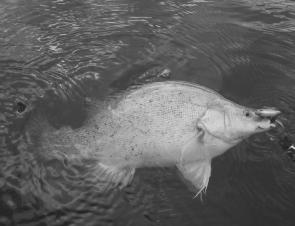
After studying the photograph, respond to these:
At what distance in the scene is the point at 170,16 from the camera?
611 cm

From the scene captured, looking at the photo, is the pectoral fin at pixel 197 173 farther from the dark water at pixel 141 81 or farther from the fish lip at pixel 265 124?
the fish lip at pixel 265 124

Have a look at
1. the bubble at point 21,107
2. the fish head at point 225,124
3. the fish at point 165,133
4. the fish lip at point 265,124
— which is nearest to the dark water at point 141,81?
the bubble at point 21,107

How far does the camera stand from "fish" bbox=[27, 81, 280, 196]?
3.43 m

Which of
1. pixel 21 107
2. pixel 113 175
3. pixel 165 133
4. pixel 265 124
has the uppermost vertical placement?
pixel 265 124

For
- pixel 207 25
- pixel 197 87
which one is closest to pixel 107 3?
pixel 207 25

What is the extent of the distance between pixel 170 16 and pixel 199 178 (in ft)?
11.3

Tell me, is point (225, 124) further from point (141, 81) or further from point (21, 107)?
point (21, 107)

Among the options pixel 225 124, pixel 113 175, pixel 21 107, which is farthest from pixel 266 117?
pixel 21 107

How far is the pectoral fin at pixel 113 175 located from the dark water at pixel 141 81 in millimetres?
86

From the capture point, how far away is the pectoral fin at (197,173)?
342cm

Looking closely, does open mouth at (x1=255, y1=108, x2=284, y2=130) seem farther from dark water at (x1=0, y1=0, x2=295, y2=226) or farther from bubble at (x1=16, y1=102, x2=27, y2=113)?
bubble at (x1=16, y1=102, x2=27, y2=113)

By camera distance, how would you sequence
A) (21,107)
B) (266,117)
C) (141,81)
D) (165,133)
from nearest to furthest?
(266,117) < (165,133) < (21,107) < (141,81)

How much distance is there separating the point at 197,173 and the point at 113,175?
773 mm

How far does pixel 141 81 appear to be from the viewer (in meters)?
4.80
